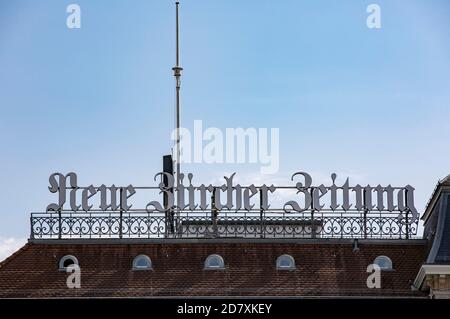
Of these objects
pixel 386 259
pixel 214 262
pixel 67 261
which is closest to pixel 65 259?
pixel 67 261

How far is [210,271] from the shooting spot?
68.8 metres

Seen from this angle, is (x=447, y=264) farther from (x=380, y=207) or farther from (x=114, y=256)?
(x=114, y=256)

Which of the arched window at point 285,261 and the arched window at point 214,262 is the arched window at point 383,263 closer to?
the arched window at point 285,261

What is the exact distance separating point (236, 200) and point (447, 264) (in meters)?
11.7

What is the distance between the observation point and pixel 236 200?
71125 mm

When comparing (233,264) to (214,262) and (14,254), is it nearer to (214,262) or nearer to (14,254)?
(214,262)

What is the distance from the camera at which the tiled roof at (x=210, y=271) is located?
6725 cm

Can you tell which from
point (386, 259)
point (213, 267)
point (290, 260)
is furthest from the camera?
point (386, 259)

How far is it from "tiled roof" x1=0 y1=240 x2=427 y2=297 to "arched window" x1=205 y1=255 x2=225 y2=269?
251mm

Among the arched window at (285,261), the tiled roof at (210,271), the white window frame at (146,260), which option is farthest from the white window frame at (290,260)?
the white window frame at (146,260)

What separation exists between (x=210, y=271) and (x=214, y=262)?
694 millimetres
